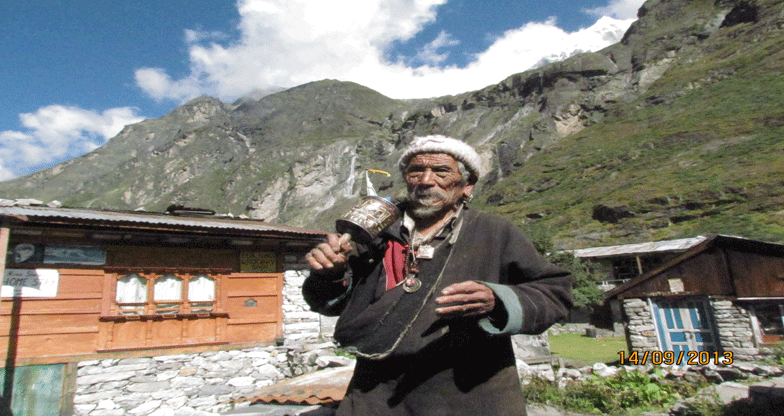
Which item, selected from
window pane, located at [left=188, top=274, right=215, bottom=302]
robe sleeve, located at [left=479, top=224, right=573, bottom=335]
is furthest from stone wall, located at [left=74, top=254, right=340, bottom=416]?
robe sleeve, located at [left=479, top=224, right=573, bottom=335]

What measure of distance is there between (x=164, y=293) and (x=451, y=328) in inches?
386

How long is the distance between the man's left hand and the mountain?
99.0ft

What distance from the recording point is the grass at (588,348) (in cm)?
1486

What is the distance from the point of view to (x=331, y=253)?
6.17 ft

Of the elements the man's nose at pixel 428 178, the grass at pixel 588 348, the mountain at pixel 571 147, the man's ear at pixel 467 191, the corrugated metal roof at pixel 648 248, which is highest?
the mountain at pixel 571 147

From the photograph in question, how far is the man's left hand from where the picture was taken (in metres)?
1.49

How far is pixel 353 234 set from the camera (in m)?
1.97

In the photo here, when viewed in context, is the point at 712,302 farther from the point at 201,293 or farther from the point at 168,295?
the point at 168,295

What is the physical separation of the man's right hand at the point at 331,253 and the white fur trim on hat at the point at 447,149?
68 centimetres

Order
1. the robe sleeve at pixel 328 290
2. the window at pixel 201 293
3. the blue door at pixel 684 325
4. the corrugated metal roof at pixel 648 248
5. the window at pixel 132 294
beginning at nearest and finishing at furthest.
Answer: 1. the robe sleeve at pixel 328 290
2. the window at pixel 132 294
3. the window at pixel 201 293
4. the blue door at pixel 684 325
5. the corrugated metal roof at pixel 648 248

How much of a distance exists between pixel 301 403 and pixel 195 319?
16.2 feet

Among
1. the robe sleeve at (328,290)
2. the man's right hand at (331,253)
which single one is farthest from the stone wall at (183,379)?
the man's right hand at (331,253)

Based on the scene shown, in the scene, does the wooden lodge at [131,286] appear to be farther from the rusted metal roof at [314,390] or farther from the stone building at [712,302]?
the stone building at [712,302]

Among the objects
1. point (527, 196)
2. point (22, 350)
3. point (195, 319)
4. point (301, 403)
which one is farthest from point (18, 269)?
point (527, 196)
